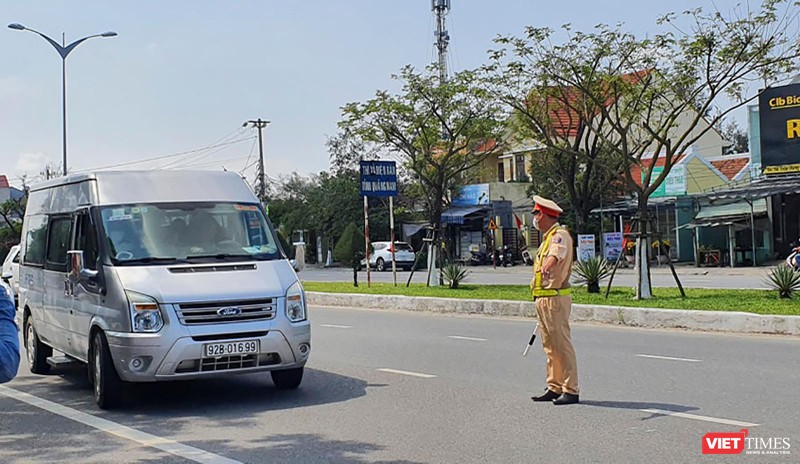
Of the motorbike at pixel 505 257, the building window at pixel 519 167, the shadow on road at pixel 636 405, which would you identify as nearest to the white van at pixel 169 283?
the shadow on road at pixel 636 405

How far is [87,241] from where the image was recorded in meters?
9.59

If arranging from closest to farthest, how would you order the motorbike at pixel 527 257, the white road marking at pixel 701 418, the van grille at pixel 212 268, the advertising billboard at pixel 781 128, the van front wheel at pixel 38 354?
the white road marking at pixel 701 418
the van grille at pixel 212 268
the van front wheel at pixel 38 354
the advertising billboard at pixel 781 128
the motorbike at pixel 527 257

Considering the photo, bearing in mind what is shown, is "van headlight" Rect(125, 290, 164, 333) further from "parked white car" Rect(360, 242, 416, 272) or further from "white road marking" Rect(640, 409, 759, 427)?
"parked white car" Rect(360, 242, 416, 272)

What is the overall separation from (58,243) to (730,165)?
38942 mm

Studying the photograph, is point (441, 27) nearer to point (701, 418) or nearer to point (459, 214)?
point (459, 214)

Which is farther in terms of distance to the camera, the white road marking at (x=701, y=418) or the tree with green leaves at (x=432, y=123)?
the tree with green leaves at (x=432, y=123)

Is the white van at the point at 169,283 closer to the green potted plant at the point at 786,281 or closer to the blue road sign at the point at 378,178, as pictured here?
the green potted plant at the point at 786,281

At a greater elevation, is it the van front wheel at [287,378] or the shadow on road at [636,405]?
the van front wheel at [287,378]

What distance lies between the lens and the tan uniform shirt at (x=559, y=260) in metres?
8.23

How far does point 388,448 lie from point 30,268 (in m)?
6.79

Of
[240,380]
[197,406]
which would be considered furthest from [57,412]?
[240,380]

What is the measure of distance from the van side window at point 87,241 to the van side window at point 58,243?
39cm

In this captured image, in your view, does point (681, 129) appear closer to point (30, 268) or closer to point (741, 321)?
point (741, 321)

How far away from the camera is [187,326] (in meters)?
8.45
